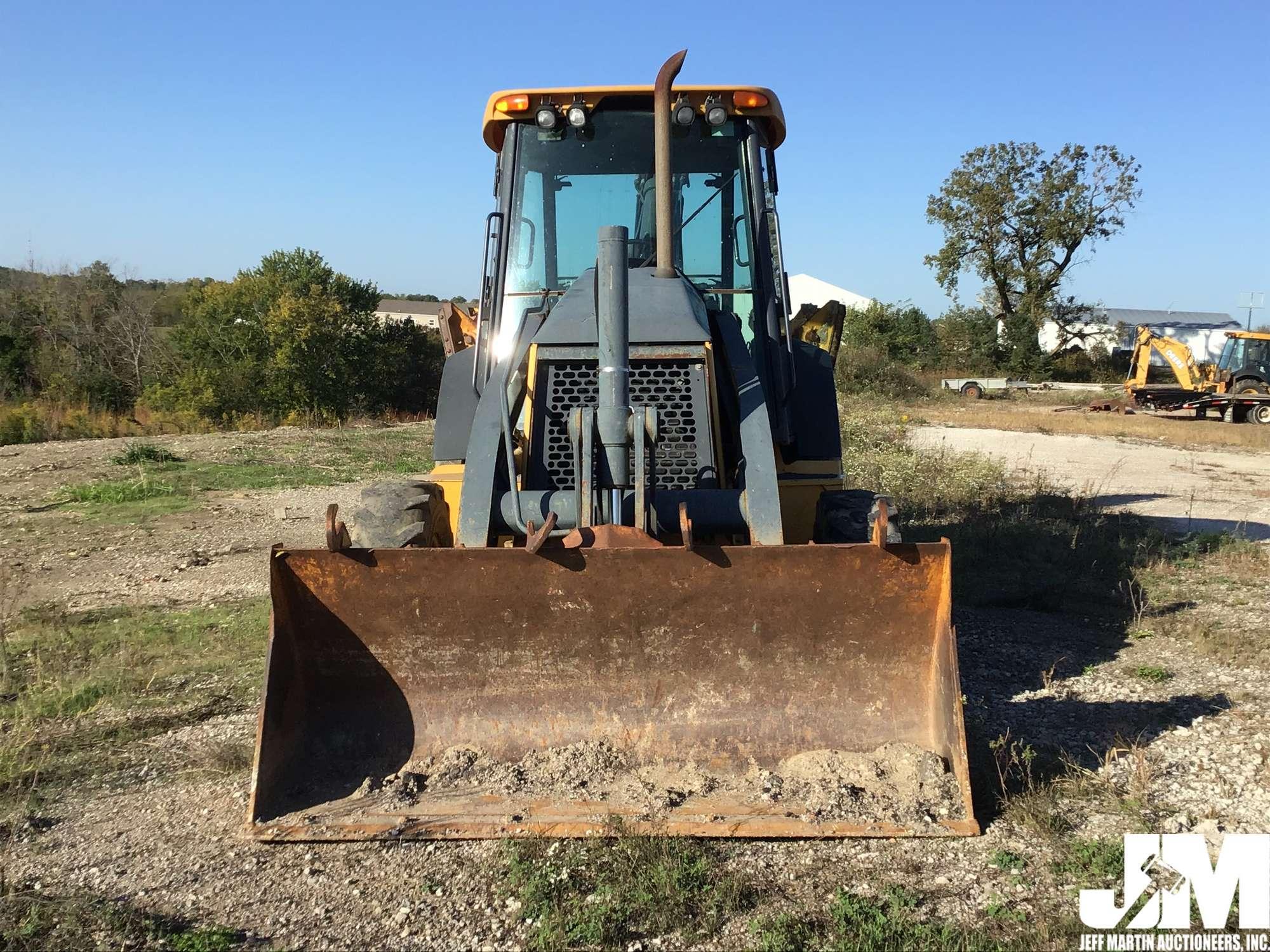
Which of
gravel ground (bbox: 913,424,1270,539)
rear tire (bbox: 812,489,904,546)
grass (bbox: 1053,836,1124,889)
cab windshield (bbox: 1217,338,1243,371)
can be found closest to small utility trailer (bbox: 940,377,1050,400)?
cab windshield (bbox: 1217,338,1243,371)

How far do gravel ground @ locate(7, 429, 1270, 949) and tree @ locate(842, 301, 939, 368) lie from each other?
39.9 metres

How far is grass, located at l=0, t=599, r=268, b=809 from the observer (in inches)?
177

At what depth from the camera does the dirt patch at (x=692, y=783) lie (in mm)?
3734

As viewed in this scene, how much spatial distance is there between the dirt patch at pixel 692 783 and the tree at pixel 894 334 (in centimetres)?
4157

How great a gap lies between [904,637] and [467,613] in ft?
5.72

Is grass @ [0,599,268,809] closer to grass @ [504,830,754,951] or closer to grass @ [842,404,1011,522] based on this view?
grass @ [504,830,754,951]

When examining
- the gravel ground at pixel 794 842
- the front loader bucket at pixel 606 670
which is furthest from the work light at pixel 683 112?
the gravel ground at pixel 794 842

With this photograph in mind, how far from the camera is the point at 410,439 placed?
19094 mm

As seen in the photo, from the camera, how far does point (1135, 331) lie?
41375 millimetres

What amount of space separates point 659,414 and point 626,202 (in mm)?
1559

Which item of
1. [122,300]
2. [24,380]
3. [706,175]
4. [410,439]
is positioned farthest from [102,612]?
[122,300]

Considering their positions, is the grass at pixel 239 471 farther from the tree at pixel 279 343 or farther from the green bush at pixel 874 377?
the green bush at pixel 874 377

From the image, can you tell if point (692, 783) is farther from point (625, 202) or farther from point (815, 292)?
point (815, 292)

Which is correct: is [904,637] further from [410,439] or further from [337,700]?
[410,439]
